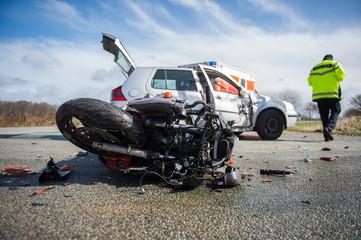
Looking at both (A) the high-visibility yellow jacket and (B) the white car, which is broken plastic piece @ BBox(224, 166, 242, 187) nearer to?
(B) the white car

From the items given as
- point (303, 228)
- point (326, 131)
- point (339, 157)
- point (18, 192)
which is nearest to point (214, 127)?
point (303, 228)

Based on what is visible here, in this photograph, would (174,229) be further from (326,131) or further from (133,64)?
(326,131)

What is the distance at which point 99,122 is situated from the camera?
2.34m

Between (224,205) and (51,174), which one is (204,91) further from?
(224,205)

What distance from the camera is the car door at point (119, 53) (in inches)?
227

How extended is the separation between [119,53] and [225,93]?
111 inches

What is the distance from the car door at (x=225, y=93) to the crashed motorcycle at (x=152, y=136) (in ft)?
12.9

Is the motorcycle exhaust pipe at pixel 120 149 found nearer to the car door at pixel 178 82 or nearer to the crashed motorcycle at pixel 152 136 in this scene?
the crashed motorcycle at pixel 152 136

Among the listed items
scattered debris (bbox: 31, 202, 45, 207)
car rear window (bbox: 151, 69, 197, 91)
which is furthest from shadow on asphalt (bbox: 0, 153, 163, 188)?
car rear window (bbox: 151, 69, 197, 91)

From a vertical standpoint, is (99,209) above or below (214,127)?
below

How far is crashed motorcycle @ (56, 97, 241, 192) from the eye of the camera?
2.38 meters

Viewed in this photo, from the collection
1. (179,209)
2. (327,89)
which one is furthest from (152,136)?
(327,89)

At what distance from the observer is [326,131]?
7.05 metres

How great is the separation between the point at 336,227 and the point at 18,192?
2405 millimetres
